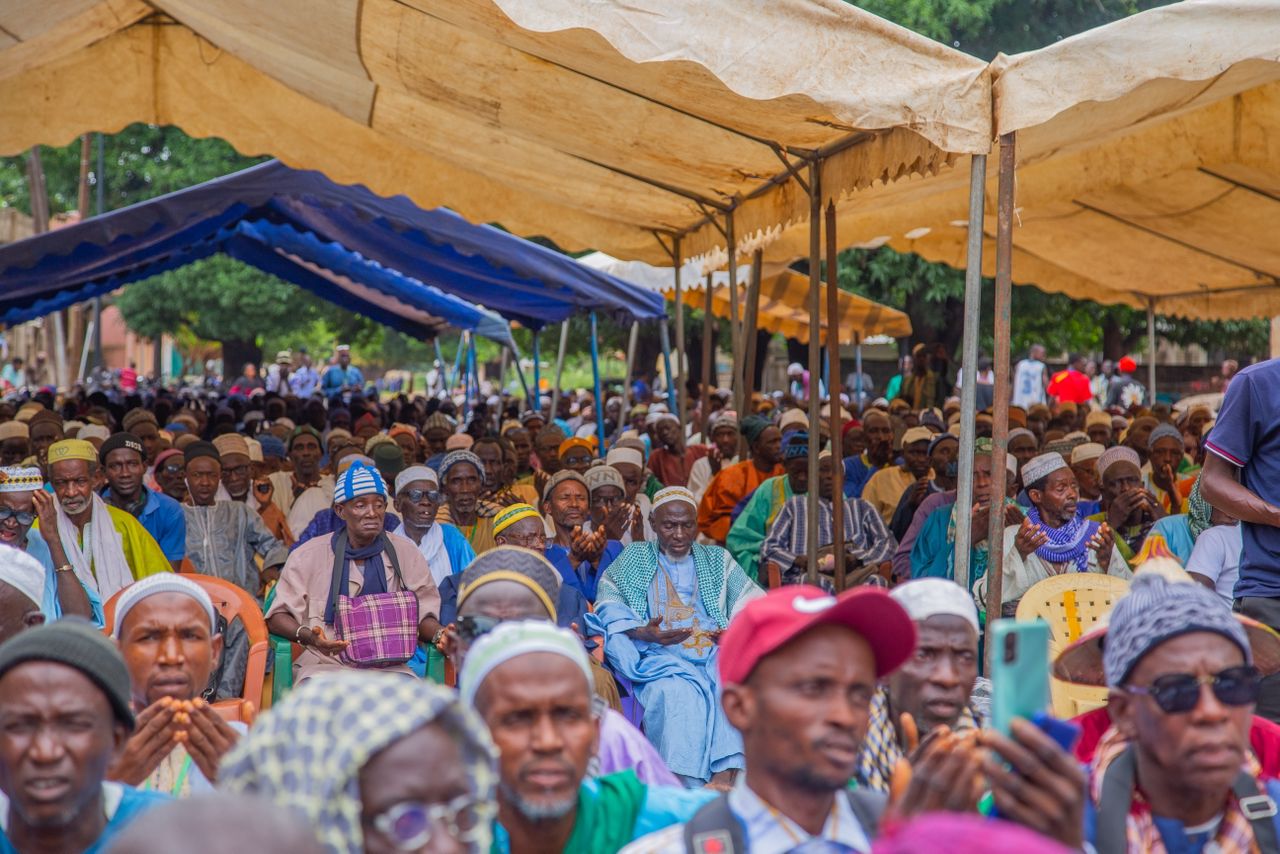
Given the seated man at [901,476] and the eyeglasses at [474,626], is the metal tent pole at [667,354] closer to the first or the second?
the seated man at [901,476]

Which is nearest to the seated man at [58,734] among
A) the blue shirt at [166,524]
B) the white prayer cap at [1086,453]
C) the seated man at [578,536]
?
the seated man at [578,536]

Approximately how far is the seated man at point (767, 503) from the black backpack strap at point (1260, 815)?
5277mm

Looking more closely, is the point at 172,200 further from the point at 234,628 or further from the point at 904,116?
the point at 904,116

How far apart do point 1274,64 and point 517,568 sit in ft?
12.9

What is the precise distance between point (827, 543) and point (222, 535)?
140 inches

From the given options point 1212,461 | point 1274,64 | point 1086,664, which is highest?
point 1274,64

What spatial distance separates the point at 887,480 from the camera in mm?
9469

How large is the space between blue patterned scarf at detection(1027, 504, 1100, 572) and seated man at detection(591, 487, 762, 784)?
146 cm

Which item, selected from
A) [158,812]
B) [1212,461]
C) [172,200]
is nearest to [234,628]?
[1212,461]

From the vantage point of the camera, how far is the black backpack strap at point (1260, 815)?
2652 mm

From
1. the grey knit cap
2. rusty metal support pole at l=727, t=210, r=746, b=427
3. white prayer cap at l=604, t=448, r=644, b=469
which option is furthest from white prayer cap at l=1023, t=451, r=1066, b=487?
the grey knit cap

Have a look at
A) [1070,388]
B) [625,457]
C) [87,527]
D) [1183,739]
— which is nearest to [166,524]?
[87,527]

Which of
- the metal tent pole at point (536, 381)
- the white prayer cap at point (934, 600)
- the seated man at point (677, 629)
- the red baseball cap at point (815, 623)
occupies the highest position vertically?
the metal tent pole at point (536, 381)

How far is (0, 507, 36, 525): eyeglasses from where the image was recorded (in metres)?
5.79
